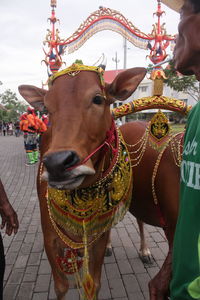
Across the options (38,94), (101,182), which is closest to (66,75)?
(38,94)

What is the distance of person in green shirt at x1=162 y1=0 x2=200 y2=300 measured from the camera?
3.00 feet

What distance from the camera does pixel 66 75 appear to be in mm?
1738

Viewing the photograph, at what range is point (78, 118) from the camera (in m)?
1.55

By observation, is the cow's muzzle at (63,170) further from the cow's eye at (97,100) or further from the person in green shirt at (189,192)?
the person in green shirt at (189,192)

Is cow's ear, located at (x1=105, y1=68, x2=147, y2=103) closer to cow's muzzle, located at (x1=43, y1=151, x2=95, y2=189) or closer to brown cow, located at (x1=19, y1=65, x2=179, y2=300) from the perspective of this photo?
brown cow, located at (x1=19, y1=65, x2=179, y2=300)

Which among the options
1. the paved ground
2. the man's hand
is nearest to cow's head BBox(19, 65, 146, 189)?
the man's hand

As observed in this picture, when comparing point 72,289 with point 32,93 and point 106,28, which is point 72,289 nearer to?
point 32,93

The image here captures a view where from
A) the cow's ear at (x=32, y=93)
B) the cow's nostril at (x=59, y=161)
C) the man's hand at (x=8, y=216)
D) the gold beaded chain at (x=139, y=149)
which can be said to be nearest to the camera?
the cow's nostril at (x=59, y=161)

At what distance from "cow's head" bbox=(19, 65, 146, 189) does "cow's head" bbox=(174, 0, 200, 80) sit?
2.23ft

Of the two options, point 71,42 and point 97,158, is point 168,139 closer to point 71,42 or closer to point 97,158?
point 97,158

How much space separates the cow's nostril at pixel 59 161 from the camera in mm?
1338

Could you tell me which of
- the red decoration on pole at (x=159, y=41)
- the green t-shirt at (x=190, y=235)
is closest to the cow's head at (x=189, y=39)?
the green t-shirt at (x=190, y=235)

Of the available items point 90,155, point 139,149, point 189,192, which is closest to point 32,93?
point 90,155

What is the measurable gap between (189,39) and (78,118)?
2.55 ft
